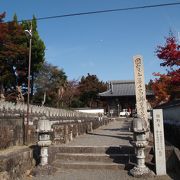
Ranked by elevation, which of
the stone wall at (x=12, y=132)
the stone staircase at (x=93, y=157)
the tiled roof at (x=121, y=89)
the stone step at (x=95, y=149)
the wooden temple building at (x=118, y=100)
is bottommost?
the stone staircase at (x=93, y=157)

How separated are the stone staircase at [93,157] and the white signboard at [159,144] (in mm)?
944

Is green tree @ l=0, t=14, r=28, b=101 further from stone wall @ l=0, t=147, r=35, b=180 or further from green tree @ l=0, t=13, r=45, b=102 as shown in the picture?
stone wall @ l=0, t=147, r=35, b=180

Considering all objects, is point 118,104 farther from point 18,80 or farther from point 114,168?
point 114,168

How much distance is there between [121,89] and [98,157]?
149 feet

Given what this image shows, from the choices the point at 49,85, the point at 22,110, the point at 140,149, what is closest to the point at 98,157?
the point at 140,149

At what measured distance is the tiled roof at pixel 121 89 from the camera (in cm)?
4969

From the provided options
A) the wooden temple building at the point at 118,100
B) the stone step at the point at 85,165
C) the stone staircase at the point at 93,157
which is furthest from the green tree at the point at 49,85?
the stone step at the point at 85,165

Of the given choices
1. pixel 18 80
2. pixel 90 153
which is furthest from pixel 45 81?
pixel 90 153

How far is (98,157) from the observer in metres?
8.20

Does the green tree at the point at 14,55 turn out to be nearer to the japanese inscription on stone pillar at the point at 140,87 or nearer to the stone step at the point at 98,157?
the japanese inscription on stone pillar at the point at 140,87

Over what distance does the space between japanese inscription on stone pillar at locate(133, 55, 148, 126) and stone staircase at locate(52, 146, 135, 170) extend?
2520mm

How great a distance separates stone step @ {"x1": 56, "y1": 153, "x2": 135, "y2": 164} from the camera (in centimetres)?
809

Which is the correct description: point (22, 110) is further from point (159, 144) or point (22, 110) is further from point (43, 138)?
point (159, 144)

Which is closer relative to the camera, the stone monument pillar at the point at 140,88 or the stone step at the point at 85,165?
the stone step at the point at 85,165
